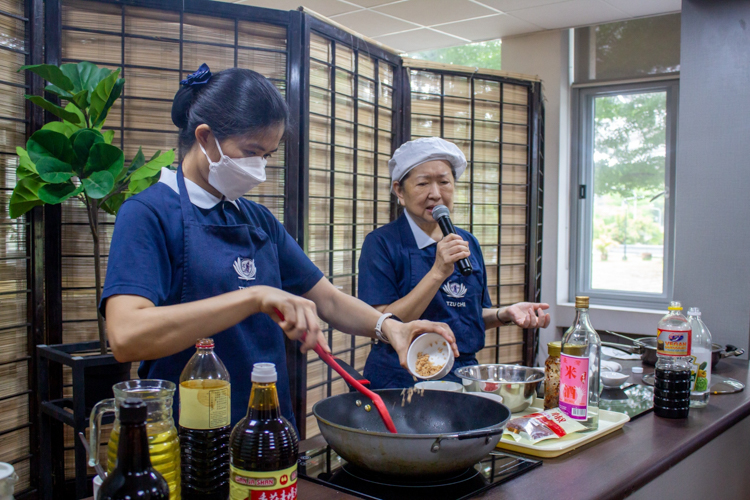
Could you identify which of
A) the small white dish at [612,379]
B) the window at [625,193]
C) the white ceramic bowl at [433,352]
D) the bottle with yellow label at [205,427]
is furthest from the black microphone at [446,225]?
the window at [625,193]

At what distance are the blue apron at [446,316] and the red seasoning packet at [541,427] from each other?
65 cm

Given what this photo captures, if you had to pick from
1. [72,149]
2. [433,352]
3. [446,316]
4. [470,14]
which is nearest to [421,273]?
[446,316]

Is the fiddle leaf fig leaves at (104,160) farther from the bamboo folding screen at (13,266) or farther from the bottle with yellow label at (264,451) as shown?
the bottle with yellow label at (264,451)

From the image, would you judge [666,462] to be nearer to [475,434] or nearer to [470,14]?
[475,434]

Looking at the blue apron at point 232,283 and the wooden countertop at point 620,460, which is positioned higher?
the blue apron at point 232,283

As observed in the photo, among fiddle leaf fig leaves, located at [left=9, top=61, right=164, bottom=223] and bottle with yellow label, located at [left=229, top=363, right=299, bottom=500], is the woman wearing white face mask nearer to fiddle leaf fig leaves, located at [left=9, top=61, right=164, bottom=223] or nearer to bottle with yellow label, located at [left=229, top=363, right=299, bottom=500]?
bottle with yellow label, located at [left=229, top=363, right=299, bottom=500]

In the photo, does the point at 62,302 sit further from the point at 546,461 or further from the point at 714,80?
the point at 714,80

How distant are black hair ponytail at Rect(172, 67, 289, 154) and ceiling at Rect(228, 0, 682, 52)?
10.8 feet

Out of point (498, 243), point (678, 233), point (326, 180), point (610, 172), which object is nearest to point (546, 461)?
point (678, 233)

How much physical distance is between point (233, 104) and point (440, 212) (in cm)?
95

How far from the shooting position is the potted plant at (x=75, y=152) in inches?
97.3

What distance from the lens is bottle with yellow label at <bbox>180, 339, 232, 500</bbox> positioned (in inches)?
39.6

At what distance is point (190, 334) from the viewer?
1.21 m

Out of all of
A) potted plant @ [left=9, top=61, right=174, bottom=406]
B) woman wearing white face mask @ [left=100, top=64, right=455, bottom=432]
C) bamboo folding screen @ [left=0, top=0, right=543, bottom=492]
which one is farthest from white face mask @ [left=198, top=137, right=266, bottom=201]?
bamboo folding screen @ [left=0, top=0, right=543, bottom=492]
